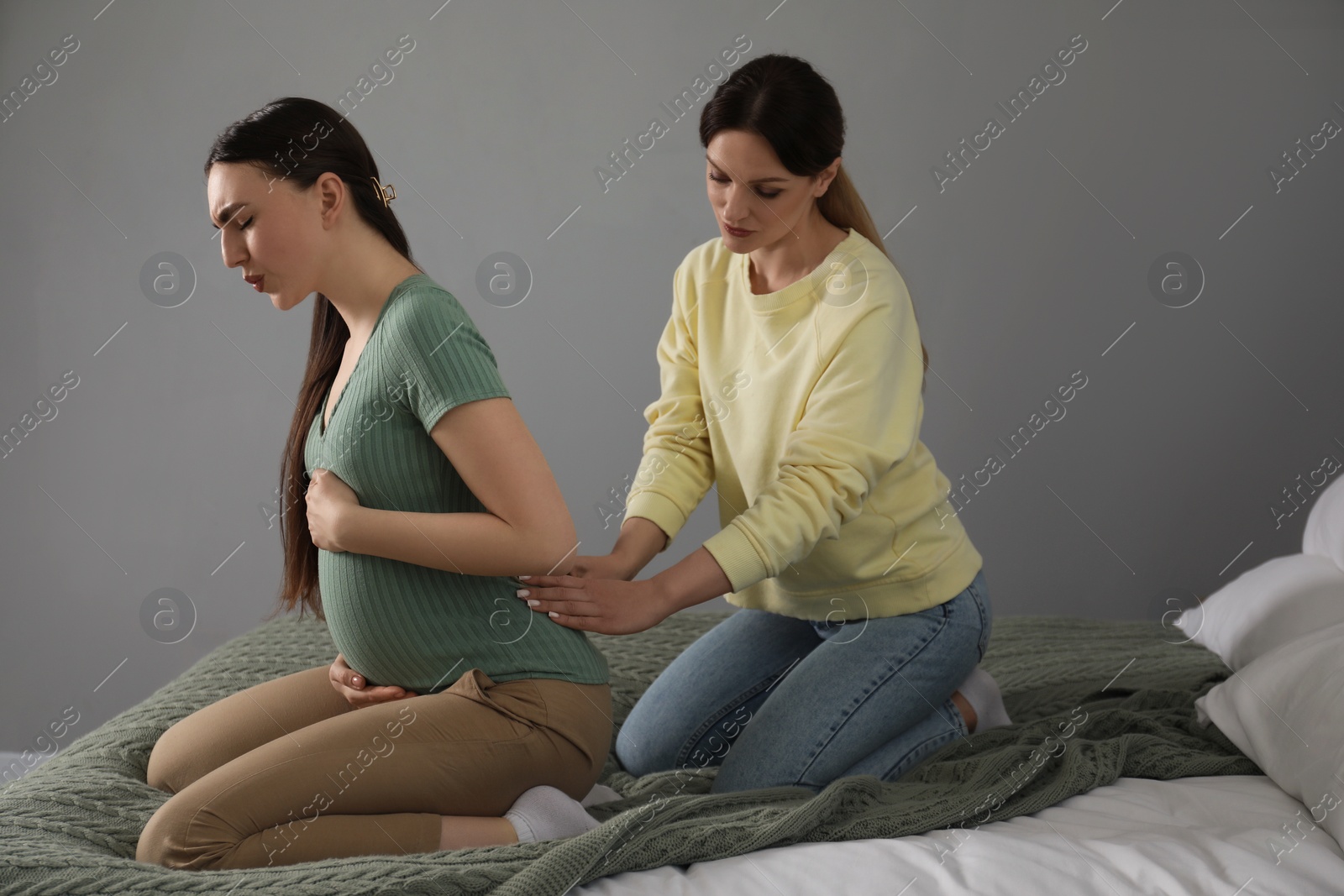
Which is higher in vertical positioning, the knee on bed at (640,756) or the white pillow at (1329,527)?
the knee on bed at (640,756)

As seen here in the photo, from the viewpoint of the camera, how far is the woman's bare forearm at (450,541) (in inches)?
41.8

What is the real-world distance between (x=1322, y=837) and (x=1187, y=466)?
153 centimetres

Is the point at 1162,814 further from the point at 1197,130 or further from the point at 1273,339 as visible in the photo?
the point at 1197,130

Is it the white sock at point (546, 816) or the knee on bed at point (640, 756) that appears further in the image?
the knee on bed at point (640, 756)

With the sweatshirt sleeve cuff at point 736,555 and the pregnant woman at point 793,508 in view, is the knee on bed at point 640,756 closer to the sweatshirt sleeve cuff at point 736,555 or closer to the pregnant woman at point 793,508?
the pregnant woman at point 793,508

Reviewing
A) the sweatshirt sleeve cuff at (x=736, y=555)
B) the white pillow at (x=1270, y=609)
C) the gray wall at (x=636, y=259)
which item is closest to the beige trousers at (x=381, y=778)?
the sweatshirt sleeve cuff at (x=736, y=555)

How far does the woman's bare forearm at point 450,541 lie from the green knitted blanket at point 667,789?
0.26m

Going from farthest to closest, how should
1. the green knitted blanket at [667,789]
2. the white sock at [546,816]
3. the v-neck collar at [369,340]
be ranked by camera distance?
1. the v-neck collar at [369,340]
2. the white sock at [546,816]
3. the green knitted blanket at [667,789]

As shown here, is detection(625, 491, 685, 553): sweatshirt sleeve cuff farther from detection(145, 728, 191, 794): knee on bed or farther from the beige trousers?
detection(145, 728, 191, 794): knee on bed

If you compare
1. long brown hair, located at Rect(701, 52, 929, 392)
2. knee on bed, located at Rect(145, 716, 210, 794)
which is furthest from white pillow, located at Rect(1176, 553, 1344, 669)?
knee on bed, located at Rect(145, 716, 210, 794)

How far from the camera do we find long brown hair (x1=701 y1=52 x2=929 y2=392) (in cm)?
131

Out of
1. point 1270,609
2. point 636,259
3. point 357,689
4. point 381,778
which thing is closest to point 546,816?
point 381,778

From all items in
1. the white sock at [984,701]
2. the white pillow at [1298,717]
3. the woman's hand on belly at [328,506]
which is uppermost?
the woman's hand on belly at [328,506]

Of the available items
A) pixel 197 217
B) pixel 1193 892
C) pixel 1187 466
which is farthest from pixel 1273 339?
pixel 197 217
